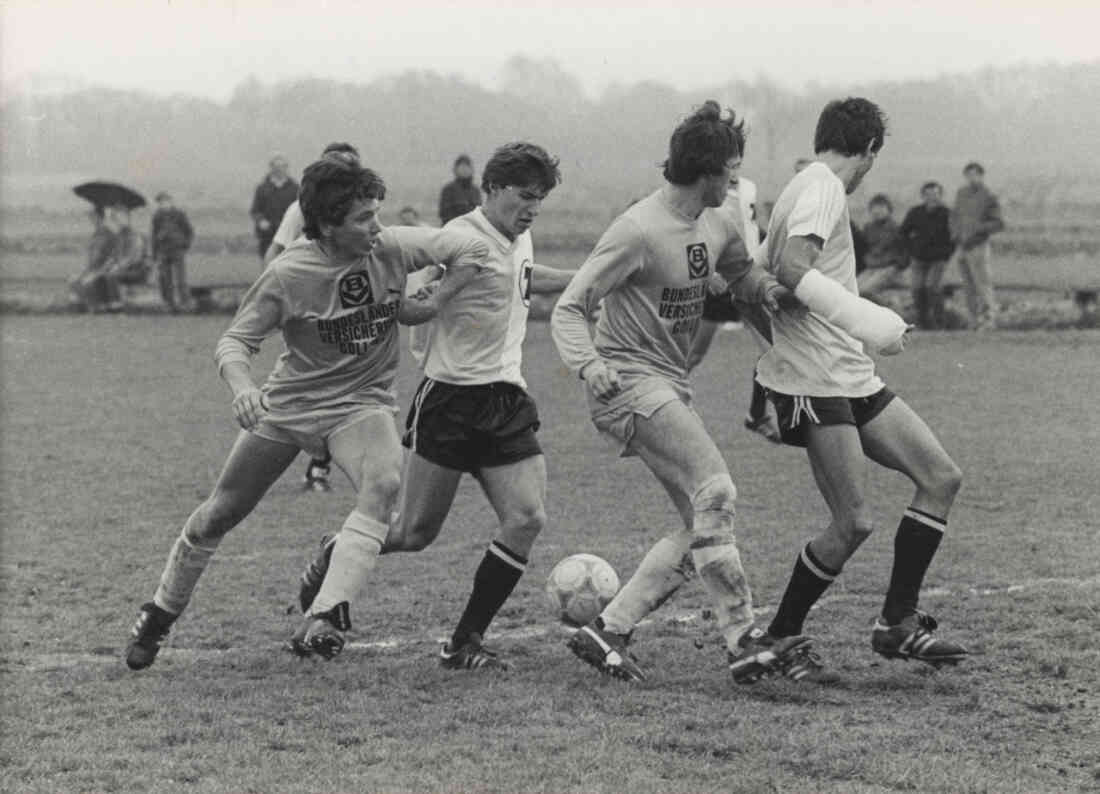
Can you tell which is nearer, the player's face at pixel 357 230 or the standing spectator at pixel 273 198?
the player's face at pixel 357 230

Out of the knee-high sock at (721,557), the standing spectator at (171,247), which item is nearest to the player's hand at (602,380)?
the knee-high sock at (721,557)

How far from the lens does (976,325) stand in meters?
20.3

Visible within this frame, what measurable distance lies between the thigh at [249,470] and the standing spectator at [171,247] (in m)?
19.6

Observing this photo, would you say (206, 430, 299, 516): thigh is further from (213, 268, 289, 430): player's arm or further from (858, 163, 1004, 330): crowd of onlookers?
(858, 163, 1004, 330): crowd of onlookers

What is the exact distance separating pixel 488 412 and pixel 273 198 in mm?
15627

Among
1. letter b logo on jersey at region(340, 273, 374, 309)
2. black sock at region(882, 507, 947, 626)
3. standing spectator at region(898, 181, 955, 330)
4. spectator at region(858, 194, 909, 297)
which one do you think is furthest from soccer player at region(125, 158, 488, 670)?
spectator at region(858, 194, 909, 297)

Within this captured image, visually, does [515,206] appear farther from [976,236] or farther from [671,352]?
[976,236]

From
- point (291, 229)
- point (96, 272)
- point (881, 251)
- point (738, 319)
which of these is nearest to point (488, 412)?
point (291, 229)

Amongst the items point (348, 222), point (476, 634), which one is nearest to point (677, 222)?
point (348, 222)

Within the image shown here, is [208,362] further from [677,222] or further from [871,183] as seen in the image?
[871,183]

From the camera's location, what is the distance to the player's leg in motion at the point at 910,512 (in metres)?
5.65

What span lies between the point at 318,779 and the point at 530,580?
3094mm

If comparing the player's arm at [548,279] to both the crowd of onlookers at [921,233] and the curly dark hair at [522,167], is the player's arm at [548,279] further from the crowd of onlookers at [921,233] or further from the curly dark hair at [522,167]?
the crowd of onlookers at [921,233]

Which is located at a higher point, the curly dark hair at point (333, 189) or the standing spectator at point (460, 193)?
the curly dark hair at point (333, 189)
